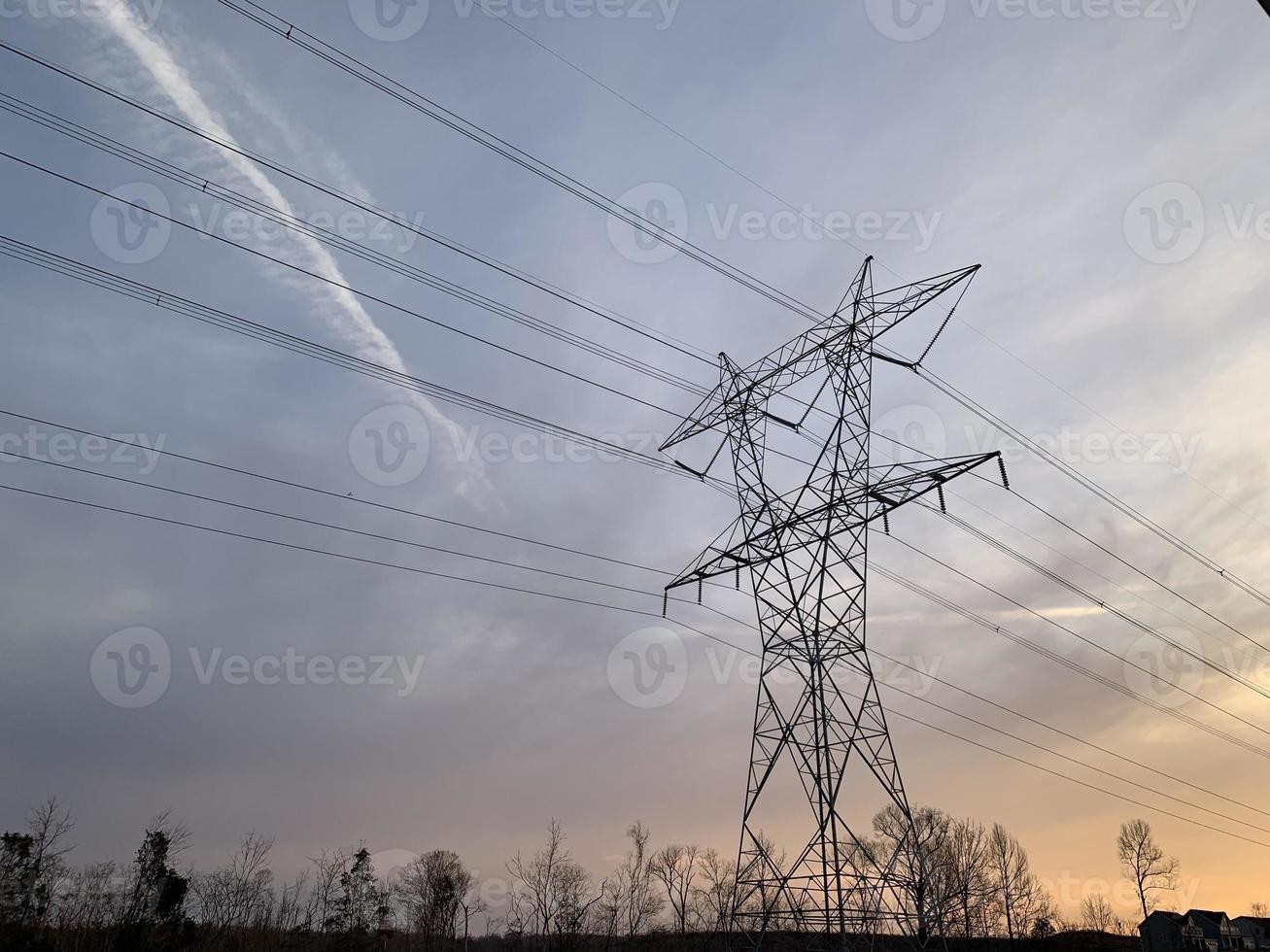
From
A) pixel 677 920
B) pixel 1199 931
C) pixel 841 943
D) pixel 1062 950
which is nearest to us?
pixel 841 943

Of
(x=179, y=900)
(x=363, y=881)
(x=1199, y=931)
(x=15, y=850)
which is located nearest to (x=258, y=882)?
(x=363, y=881)

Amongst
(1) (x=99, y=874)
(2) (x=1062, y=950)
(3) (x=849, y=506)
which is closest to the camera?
(3) (x=849, y=506)

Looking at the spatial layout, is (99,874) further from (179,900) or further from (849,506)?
(849,506)

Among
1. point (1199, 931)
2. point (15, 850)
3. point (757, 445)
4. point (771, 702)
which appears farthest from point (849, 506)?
point (1199, 931)

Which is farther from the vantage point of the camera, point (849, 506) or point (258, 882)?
point (258, 882)

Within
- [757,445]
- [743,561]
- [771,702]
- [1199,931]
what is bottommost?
[1199,931]

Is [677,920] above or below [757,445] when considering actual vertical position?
below

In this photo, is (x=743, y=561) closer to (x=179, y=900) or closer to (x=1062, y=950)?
(x=179, y=900)

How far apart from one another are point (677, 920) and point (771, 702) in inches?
2925

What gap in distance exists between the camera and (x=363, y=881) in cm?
7156

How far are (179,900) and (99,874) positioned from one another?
22032mm

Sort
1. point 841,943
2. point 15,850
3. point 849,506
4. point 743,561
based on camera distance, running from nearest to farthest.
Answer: point 841,943, point 849,506, point 743,561, point 15,850

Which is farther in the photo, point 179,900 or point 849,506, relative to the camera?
point 179,900

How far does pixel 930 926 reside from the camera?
830 inches
